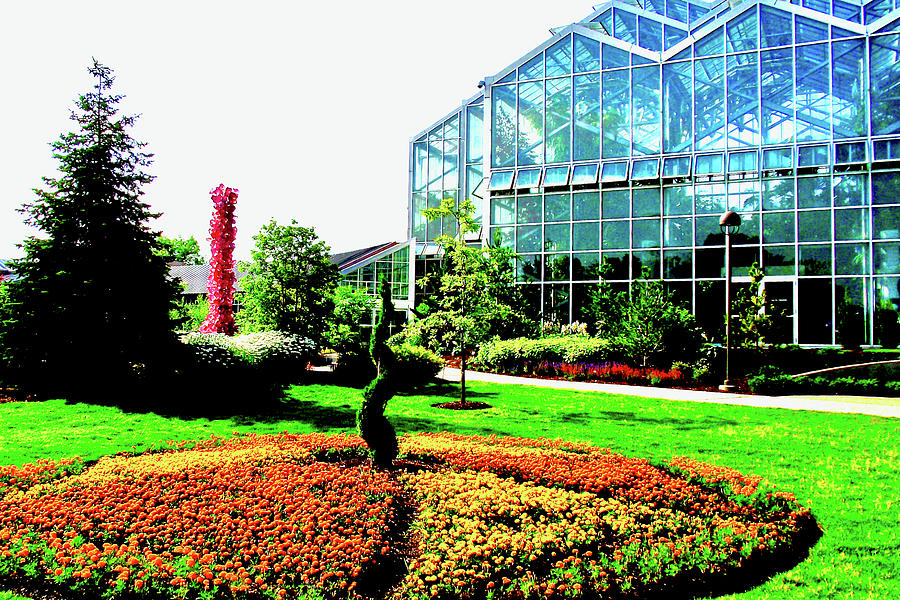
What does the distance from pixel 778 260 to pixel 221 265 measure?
19408mm

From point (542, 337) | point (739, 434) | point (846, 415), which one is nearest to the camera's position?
point (739, 434)

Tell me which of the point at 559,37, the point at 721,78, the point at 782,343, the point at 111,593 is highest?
the point at 559,37

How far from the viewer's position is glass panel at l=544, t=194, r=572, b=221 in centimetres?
2494

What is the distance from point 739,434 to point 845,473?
8.23 ft

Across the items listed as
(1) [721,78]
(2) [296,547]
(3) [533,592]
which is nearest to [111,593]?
(2) [296,547]

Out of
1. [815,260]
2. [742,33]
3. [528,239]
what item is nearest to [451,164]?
[528,239]

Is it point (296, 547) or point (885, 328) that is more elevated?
point (885, 328)

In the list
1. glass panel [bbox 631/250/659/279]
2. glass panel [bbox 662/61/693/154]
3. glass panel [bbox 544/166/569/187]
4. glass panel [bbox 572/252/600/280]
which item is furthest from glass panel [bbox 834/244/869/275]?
glass panel [bbox 544/166/569/187]

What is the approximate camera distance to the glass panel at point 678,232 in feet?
76.5

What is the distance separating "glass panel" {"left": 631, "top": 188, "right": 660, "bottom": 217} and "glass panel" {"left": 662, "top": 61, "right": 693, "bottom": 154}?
5.89 feet

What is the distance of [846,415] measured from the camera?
473 inches

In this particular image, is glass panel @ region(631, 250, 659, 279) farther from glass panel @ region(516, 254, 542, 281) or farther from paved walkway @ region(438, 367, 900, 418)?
paved walkway @ region(438, 367, 900, 418)

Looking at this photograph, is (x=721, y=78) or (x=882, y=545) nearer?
(x=882, y=545)

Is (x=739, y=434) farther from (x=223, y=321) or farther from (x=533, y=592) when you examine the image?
(x=223, y=321)
